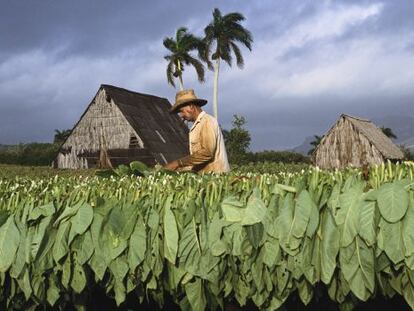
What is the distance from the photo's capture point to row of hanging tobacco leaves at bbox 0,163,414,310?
2.93m

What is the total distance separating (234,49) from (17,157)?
85.9 ft

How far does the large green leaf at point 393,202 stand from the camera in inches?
112

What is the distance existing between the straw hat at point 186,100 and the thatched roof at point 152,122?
3013 cm

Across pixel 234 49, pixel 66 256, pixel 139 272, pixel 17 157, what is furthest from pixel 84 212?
pixel 234 49

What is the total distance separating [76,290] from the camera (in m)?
3.40

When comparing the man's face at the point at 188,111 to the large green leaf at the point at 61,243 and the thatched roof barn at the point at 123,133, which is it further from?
the thatched roof barn at the point at 123,133

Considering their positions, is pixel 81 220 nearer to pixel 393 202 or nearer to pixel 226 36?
pixel 393 202

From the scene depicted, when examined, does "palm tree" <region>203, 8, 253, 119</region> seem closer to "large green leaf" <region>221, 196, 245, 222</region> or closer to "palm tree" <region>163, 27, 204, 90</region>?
"palm tree" <region>163, 27, 204, 90</region>

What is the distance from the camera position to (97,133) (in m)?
41.8

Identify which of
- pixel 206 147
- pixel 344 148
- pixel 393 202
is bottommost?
pixel 393 202

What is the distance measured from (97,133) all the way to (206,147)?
3671 cm

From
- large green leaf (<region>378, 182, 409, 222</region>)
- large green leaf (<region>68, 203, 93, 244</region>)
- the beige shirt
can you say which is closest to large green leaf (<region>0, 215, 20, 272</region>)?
large green leaf (<region>68, 203, 93, 244</region>)

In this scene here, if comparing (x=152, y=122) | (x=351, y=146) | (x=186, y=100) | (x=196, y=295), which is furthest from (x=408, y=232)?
(x=152, y=122)

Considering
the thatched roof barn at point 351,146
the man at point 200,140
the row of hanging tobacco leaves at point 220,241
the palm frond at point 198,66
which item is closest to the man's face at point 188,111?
the man at point 200,140
